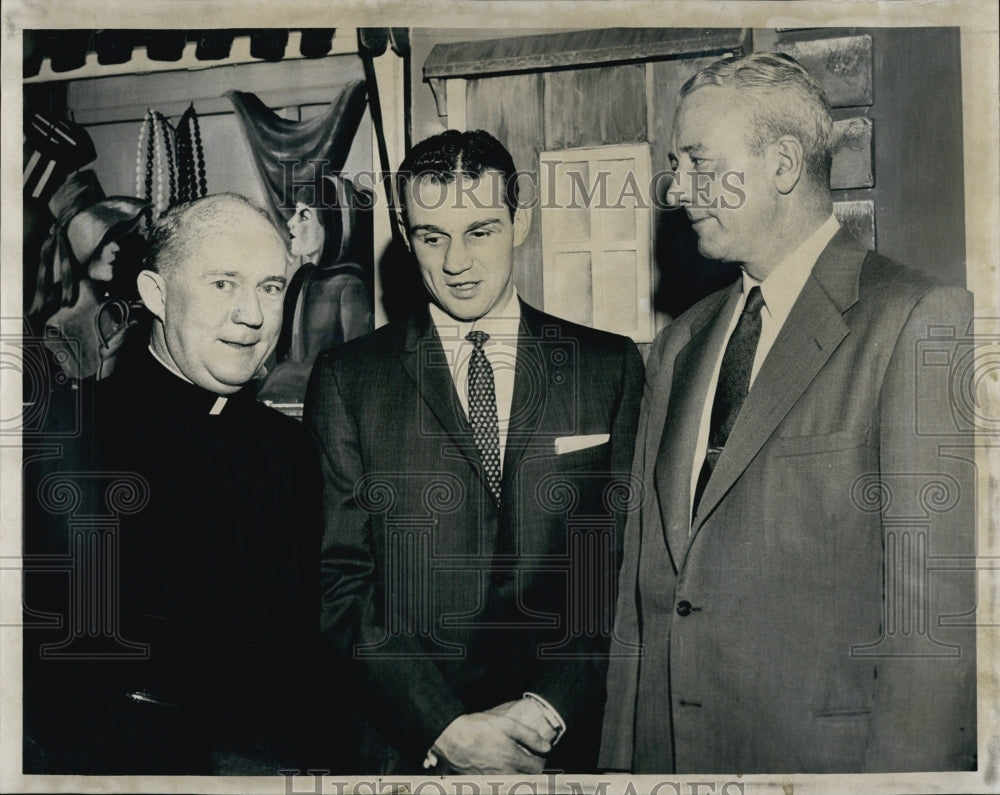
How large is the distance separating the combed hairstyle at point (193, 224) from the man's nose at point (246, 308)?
183 millimetres

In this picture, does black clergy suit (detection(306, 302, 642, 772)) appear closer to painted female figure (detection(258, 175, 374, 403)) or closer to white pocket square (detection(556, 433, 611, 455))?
white pocket square (detection(556, 433, 611, 455))

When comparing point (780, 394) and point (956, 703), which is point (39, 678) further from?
point (956, 703)

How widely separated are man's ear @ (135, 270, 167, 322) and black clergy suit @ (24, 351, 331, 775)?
15cm

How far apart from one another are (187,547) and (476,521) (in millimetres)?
893

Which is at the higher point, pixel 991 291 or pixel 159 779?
pixel 991 291

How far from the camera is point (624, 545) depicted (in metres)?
3.07

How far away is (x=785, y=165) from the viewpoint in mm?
3045

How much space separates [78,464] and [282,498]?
2.20 feet

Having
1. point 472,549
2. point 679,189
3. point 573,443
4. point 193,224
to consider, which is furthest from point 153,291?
point 679,189

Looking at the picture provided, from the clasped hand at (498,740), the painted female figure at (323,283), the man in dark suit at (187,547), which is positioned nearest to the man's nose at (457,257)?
the painted female figure at (323,283)

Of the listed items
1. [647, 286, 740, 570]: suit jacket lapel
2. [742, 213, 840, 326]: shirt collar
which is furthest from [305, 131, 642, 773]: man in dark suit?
[742, 213, 840, 326]: shirt collar

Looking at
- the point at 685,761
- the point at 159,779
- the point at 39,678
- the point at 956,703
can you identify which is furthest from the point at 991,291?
the point at 39,678

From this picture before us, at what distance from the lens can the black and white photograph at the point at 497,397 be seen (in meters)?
2.98

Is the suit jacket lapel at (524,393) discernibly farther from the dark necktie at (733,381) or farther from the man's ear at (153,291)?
the man's ear at (153,291)
